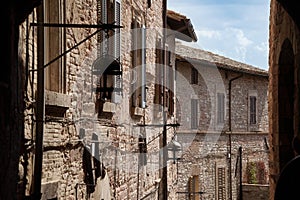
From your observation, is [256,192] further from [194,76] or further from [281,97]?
[281,97]

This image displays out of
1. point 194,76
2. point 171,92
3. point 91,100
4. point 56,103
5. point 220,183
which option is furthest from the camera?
point 220,183

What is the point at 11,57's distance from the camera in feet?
18.6

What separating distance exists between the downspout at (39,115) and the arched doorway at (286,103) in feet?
11.3

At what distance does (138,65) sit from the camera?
560 inches

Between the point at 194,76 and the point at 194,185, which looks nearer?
the point at 194,185

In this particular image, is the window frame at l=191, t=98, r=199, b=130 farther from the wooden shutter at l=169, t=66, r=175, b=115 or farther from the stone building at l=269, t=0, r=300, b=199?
the stone building at l=269, t=0, r=300, b=199

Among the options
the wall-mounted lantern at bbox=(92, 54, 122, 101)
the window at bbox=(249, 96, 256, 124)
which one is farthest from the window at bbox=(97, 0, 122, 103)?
the window at bbox=(249, 96, 256, 124)

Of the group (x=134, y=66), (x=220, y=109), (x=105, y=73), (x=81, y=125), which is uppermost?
(x=134, y=66)

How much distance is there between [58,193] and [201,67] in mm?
18532

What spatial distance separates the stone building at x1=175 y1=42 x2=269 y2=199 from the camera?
80.7 ft

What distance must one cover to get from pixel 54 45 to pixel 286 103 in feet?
11.0

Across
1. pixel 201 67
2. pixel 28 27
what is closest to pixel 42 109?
pixel 28 27

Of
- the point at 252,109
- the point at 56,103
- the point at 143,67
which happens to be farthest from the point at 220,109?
the point at 56,103

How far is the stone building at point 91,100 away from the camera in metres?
7.14
